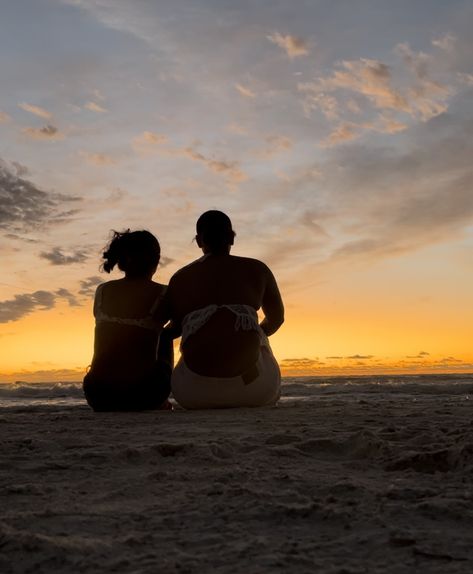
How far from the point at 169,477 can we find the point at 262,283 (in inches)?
112

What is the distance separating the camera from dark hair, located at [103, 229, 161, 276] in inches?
218

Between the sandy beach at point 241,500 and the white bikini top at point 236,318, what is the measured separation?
122cm

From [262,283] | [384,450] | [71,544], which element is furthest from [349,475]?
[262,283]

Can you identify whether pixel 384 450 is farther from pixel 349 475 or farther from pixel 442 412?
pixel 442 412

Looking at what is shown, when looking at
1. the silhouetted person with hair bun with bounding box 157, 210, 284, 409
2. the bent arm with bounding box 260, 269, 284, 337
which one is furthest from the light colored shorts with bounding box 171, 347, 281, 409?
the bent arm with bounding box 260, 269, 284, 337

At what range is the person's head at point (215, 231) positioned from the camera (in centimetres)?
516

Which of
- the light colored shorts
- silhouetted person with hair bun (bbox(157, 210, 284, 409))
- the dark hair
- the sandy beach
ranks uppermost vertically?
the dark hair

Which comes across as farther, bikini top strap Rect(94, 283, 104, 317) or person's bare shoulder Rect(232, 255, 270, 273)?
bikini top strap Rect(94, 283, 104, 317)

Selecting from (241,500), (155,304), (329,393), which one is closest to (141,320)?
(155,304)

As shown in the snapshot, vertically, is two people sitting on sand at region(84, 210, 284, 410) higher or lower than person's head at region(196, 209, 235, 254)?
lower

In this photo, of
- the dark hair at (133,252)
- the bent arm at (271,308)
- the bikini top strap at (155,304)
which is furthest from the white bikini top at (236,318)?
the dark hair at (133,252)

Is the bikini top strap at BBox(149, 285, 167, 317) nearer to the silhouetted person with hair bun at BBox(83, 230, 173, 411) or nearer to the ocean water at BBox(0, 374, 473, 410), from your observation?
the silhouetted person with hair bun at BBox(83, 230, 173, 411)

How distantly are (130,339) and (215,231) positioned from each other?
122 centimetres

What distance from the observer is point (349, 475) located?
2.63 metres
